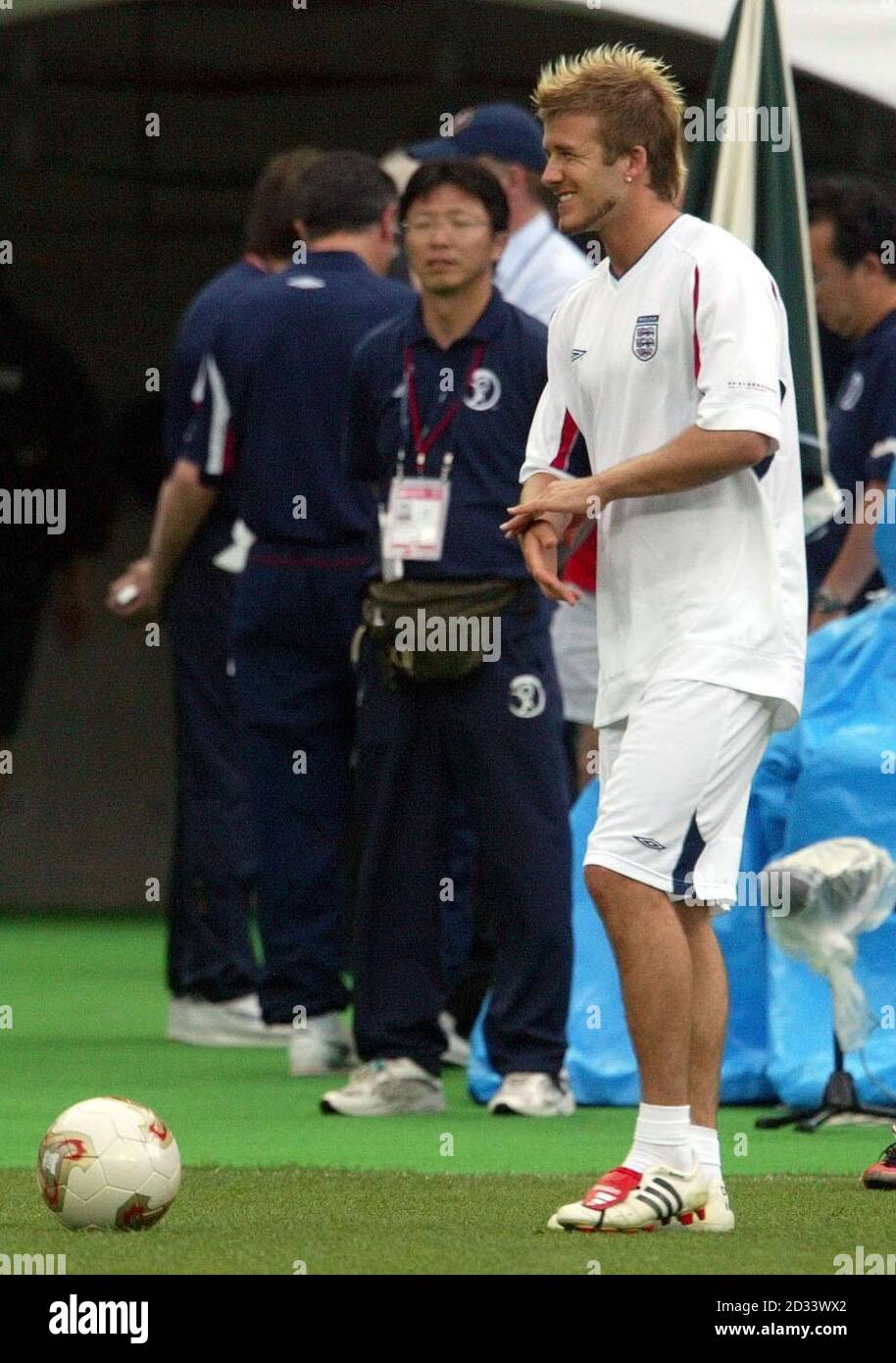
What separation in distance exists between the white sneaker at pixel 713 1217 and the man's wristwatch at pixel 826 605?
284 cm

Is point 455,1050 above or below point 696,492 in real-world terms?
below

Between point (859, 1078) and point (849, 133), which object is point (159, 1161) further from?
point (849, 133)

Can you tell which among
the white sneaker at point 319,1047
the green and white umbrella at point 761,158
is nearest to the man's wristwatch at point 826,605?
the green and white umbrella at point 761,158

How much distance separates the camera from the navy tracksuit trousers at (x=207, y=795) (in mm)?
8320

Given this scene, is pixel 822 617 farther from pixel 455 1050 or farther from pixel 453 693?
pixel 455 1050

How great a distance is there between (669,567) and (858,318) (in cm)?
324

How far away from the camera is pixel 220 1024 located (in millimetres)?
8273

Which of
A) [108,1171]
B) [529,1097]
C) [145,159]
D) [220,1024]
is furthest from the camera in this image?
[145,159]

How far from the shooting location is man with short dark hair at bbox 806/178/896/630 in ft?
25.3

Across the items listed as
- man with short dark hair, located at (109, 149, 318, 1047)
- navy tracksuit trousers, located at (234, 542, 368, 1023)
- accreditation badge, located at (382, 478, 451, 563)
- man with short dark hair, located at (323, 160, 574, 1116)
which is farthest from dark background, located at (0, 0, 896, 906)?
accreditation badge, located at (382, 478, 451, 563)

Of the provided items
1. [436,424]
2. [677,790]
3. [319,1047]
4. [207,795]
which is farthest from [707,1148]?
[207,795]

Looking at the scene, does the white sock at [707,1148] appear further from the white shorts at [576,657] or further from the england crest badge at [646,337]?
the white shorts at [576,657]

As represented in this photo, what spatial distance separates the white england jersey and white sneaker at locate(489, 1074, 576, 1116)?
191cm

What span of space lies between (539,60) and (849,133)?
1423 mm
